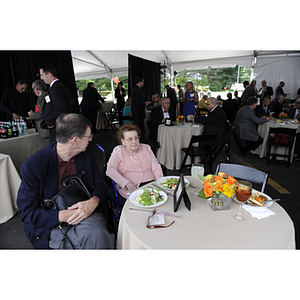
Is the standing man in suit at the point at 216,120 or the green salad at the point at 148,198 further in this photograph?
the standing man in suit at the point at 216,120

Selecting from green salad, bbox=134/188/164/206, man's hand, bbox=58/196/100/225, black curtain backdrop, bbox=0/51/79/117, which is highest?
black curtain backdrop, bbox=0/51/79/117

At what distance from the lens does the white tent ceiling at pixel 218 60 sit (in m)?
8.41

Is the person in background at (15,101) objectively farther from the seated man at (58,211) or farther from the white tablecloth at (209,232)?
the white tablecloth at (209,232)

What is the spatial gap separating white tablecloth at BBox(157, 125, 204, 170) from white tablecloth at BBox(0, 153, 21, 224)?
2.42 meters

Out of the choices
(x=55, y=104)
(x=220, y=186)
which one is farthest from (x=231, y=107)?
(x=220, y=186)

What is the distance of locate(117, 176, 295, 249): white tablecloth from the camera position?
979 mm

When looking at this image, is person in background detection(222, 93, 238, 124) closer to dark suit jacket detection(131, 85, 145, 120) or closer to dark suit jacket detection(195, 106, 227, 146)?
dark suit jacket detection(131, 85, 145, 120)

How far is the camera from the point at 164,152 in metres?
3.94

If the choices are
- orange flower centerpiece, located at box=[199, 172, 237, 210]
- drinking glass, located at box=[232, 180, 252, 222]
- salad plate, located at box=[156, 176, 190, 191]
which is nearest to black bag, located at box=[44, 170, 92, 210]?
salad plate, located at box=[156, 176, 190, 191]

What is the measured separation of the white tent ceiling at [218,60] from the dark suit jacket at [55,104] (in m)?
5.84

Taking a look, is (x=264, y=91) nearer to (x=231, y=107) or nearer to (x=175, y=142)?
(x=231, y=107)

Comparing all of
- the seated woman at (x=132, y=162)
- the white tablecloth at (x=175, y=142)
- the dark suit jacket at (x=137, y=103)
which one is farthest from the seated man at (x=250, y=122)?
the seated woman at (x=132, y=162)
